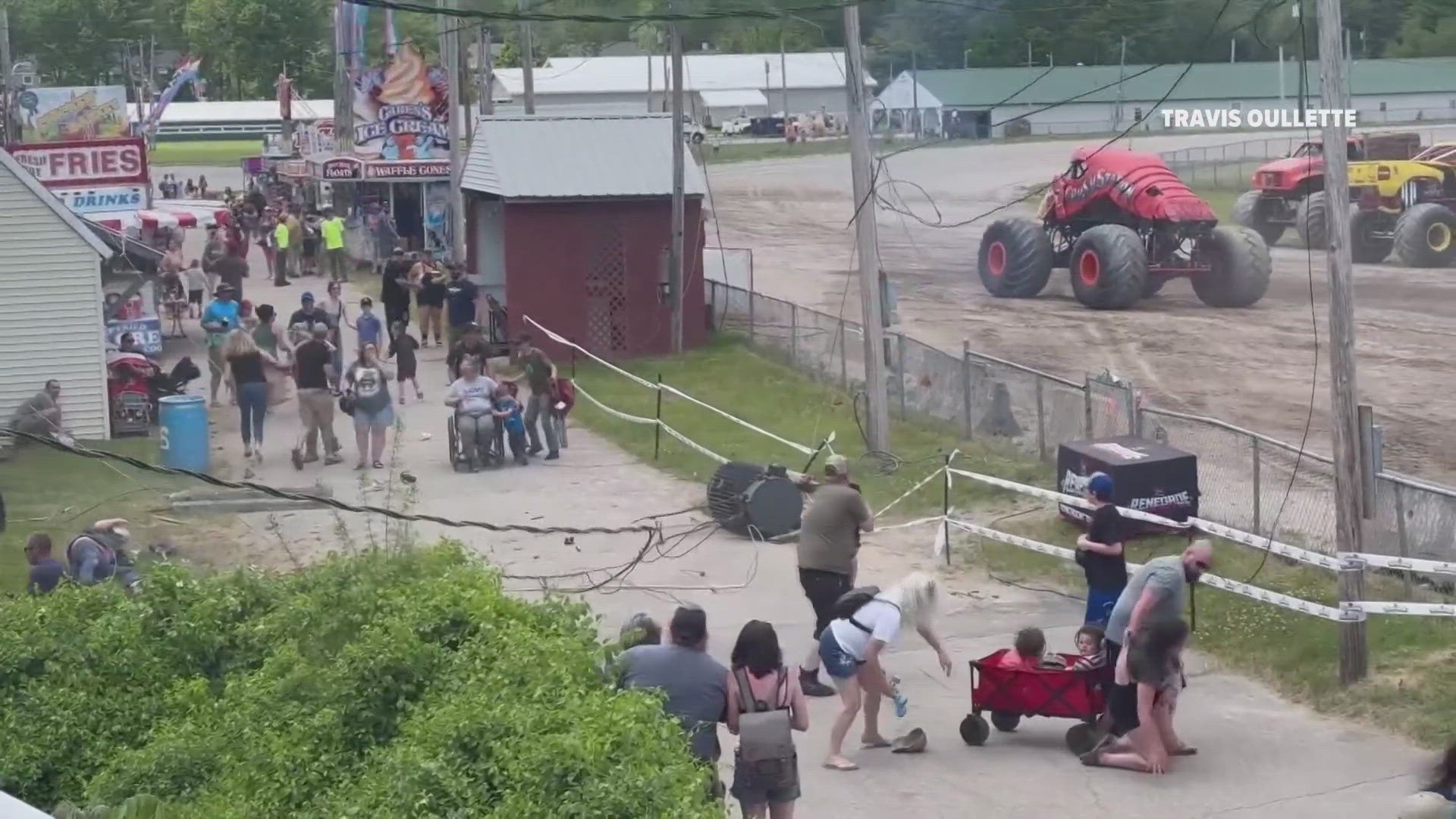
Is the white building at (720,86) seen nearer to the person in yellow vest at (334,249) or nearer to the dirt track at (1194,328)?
the dirt track at (1194,328)

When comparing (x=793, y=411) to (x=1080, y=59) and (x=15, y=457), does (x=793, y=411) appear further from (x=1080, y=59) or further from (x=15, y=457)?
(x=15, y=457)

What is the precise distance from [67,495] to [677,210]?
1064 centimetres

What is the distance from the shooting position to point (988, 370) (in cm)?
1925

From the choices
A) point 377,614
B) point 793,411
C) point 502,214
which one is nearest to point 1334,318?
point 377,614

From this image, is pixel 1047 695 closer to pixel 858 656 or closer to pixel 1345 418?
pixel 858 656

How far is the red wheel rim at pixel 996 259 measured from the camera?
34.1 m

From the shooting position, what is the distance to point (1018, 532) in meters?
15.8

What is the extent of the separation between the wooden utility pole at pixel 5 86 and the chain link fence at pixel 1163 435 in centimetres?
2939

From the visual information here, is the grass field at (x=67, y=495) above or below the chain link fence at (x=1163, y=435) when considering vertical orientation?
below

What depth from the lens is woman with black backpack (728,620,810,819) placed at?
27.0 ft

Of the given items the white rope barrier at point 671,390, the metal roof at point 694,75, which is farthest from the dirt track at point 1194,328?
the metal roof at point 694,75

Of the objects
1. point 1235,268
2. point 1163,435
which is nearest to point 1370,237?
point 1235,268

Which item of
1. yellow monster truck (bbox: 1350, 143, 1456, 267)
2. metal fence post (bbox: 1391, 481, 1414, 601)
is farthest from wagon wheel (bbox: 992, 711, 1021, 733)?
yellow monster truck (bbox: 1350, 143, 1456, 267)

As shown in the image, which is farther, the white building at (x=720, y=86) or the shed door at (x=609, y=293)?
the white building at (x=720, y=86)
